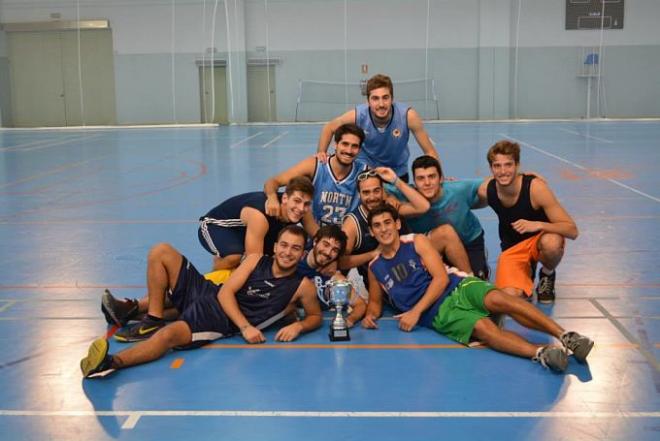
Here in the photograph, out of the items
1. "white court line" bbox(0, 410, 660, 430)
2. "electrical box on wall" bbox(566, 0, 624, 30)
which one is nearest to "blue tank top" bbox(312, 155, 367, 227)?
"white court line" bbox(0, 410, 660, 430)

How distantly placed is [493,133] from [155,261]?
637 inches

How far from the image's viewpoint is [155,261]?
4.57m

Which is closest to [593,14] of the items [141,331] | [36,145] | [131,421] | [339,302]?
[36,145]

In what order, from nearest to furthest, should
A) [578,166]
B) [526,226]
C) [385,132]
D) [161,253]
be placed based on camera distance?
[161,253] < [526,226] < [385,132] < [578,166]

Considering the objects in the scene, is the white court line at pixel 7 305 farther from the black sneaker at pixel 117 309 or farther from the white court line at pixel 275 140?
the white court line at pixel 275 140

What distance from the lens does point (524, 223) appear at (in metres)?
4.95

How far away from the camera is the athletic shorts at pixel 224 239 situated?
5.36m

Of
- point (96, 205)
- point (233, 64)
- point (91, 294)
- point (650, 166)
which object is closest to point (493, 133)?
point (650, 166)

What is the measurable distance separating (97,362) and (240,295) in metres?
1.00

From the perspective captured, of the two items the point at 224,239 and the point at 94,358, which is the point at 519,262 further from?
the point at 94,358

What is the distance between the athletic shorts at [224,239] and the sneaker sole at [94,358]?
1622 millimetres

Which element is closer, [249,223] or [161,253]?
[161,253]

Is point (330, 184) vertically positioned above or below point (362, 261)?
above

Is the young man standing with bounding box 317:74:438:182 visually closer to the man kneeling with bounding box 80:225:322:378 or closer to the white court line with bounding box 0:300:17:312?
the man kneeling with bounding box 80:225:322:378
